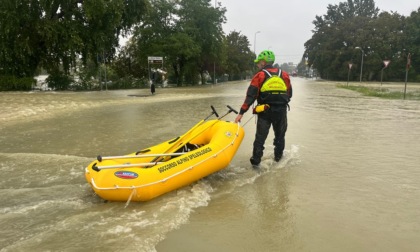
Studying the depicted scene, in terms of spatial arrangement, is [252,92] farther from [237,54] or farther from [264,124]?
[237,54]

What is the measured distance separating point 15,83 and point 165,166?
22073 millimetres

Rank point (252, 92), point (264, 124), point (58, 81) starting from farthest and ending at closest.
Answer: point (58, 81) < point (264, 124) < point (252, 92)

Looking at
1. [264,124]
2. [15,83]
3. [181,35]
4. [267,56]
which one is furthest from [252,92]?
[181,35]

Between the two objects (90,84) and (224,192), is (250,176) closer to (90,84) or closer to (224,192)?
(224,192)

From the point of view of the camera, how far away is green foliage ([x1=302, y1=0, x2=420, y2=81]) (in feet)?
199

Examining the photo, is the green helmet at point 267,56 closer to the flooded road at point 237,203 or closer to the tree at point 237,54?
the flooded road at point 237,203

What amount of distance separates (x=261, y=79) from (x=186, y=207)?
8.01 ft

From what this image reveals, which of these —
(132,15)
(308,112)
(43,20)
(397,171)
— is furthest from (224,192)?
(132,15)

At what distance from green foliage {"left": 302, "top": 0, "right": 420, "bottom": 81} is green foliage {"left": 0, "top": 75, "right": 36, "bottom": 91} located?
54074 mm

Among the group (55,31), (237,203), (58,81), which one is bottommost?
(237,203)

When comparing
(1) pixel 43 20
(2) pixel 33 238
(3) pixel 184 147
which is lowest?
(2) pixel 33 238

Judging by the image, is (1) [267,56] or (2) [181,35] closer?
(1) [267,56]

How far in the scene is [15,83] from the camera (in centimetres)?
2264

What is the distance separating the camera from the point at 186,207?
13.4 ft
